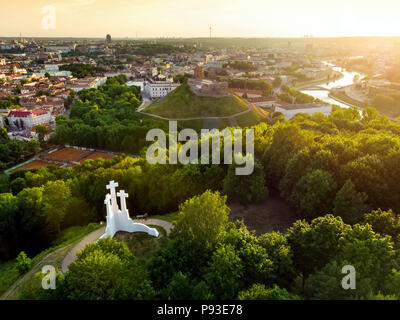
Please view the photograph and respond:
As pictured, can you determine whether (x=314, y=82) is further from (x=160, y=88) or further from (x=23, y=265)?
(x=23, y=265)

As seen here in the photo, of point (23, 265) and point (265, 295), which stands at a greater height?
point (265, 295)

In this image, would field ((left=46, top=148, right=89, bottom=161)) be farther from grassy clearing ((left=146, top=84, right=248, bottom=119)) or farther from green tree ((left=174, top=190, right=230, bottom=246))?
green tree ((left=174, top=190, right=230, bottom=246))

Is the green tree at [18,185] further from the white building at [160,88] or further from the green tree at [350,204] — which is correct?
the white building at [160,88]

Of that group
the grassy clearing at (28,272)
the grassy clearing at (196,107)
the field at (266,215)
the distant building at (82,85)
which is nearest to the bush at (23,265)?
the grassy clearing at (28,272)

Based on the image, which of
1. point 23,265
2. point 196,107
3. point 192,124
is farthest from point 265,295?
point 196,107

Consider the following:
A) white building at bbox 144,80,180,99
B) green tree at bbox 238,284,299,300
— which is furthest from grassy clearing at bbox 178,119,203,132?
green tree at bbox 238,284,299,300
